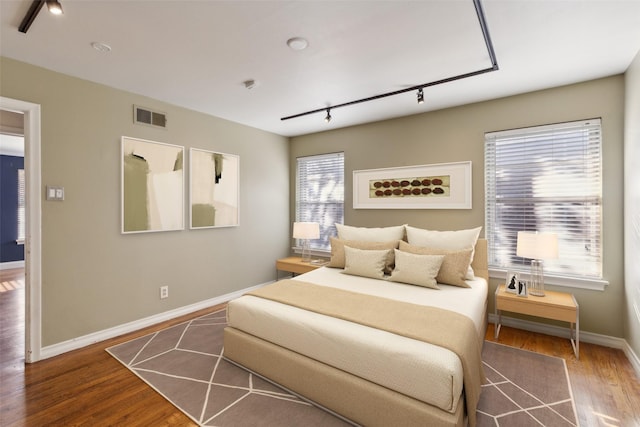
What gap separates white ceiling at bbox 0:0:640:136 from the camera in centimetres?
182

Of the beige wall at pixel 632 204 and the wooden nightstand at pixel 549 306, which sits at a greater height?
the beige wall at pixel 632 204

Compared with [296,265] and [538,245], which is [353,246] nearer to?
[296,265]

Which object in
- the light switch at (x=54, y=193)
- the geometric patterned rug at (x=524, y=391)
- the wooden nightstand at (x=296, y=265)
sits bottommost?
the geometric patterned rug at (x=524, y=391)

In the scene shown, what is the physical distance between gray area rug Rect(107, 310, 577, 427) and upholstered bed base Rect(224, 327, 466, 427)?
10cm

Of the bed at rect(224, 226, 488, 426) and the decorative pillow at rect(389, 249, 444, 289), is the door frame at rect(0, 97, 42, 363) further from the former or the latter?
the decorative pillow at rect(389, 249, 444, 289)

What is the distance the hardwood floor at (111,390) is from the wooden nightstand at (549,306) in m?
0.21

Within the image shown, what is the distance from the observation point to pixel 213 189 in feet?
12.9

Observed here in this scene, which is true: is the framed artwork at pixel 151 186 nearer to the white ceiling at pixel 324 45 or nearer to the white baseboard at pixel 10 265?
the white ceiling at pixel 324 45

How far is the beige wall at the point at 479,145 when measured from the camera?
2.74m

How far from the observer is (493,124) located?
3.32 metres

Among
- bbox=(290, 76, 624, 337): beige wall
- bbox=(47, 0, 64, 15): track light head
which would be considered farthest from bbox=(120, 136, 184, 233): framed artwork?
bbox=(290, 76, 624, 337): beige wall

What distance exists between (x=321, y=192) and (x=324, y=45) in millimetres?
2794

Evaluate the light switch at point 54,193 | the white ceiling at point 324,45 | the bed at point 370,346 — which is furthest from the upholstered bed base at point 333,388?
the white ceiling at point 324,45

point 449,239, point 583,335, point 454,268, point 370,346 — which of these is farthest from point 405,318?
point 583,335
